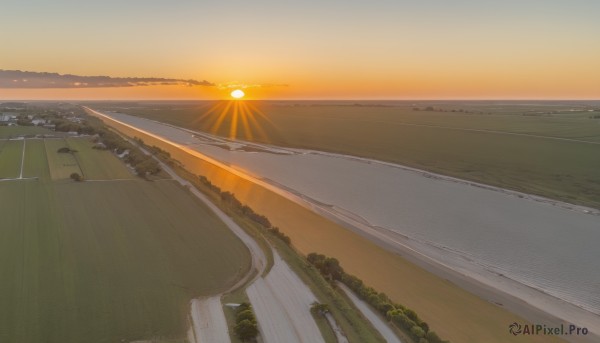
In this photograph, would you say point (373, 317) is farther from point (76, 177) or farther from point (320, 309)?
point (76, 177)

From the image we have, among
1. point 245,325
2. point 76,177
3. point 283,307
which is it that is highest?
point 76,177

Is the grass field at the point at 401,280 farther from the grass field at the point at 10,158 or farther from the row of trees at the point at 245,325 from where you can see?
the grass field at the point at 10,158

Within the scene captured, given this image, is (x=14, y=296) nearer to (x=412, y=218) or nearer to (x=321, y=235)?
(x=321, y=235)

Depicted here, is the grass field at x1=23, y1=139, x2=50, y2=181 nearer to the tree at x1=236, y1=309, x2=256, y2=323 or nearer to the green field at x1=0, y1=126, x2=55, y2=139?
the green field at x1=0, y1=126, x2=55, y2=139

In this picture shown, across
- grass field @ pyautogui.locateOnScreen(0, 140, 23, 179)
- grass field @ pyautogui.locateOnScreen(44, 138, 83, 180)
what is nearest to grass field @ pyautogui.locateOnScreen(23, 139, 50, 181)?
grass field @ pyautogui.locateOnScreen(44, 138, 83, 180)

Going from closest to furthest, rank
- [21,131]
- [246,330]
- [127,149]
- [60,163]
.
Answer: [246,330]
[60,163]
[127,149]
[21,131]

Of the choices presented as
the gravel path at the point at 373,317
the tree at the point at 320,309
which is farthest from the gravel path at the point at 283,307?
the gravel path at the point at 373,317

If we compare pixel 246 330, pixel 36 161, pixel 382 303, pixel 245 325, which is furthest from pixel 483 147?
pixel 36 161

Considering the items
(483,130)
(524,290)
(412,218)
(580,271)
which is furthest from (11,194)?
(483,130)
